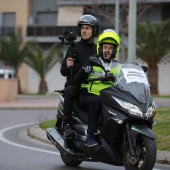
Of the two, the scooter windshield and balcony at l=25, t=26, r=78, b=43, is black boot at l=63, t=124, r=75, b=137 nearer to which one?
the scooter windshield

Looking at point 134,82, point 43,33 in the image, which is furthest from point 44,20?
point 134,82

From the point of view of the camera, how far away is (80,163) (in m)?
10.7

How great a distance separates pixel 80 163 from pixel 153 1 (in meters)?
39.5

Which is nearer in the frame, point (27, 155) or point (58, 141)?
point (58, 141)

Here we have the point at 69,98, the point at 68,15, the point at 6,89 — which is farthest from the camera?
the point at 68,15

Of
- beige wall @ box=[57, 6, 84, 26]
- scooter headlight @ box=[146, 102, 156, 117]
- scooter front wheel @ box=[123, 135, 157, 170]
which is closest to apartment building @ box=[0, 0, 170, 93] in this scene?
beige wall @ box=[57, 6, 84, 26]

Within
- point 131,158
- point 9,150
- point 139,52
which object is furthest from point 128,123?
point 139,52

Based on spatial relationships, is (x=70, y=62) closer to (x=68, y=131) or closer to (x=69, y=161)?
(x=68, y=131)

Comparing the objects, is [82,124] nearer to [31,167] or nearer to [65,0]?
[31,167]

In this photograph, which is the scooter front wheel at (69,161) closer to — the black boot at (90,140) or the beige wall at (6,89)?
the black boot at (90,140)

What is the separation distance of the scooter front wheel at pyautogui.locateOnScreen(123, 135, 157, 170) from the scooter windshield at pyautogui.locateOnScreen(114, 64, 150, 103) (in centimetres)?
51

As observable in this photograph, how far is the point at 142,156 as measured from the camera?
8.55 meters

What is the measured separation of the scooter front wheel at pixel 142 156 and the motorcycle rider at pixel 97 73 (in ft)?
2.06

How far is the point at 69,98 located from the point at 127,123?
151 centimetres
